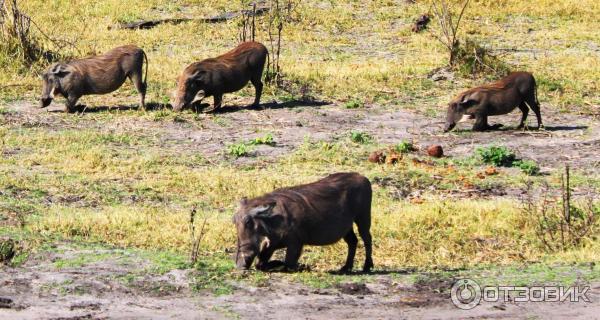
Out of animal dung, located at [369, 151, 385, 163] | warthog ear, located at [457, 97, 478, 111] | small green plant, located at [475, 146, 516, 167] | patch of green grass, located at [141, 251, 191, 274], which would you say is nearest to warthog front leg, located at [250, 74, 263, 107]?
warthog ear, located at [457, 97, 478, 111]

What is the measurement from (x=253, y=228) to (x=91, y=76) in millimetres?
7597

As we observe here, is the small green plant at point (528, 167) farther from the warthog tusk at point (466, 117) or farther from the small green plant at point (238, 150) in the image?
the small green plant at point (238, 150)

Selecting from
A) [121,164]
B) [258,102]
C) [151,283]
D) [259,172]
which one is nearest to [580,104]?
[258,102]

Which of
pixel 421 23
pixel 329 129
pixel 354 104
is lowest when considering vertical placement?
pixel 329 129

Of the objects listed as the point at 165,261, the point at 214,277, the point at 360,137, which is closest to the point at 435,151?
the point at 360,137

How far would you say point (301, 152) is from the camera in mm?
13156

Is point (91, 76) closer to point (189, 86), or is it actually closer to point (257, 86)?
point (189, 86)

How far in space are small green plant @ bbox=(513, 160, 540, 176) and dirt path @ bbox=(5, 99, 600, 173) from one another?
0.90ft

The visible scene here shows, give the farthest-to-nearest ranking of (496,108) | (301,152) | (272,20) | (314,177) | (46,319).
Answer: (272,20), (496,108), (301,152), (314,177), (46,319)

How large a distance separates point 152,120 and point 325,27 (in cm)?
622

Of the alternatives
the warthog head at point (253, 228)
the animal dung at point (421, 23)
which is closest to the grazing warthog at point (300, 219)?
the warthog head at point (253, 228)

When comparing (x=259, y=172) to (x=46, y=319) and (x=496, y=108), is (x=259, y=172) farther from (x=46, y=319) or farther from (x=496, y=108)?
(x=46, y=319)

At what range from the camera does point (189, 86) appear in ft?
49.3

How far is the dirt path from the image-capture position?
1344 centimetres
